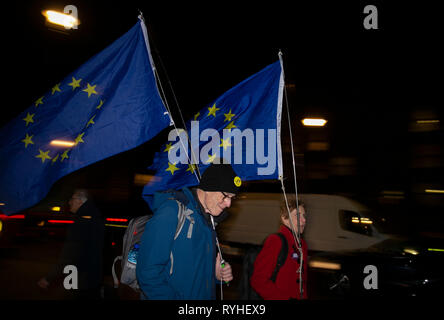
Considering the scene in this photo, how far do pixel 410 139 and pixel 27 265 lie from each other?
1738cm

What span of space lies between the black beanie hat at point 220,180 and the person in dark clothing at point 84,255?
5.79 ft

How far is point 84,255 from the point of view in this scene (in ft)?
12.5

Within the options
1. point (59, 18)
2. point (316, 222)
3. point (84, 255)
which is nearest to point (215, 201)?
point (84, 255)

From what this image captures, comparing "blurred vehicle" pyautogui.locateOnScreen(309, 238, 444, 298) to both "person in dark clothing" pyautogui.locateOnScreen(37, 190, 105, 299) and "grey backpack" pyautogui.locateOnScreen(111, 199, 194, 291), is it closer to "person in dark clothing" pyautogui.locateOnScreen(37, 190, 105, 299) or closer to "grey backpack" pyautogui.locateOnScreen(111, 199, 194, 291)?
"person in dark clothing" pyautogui.locateOnScreen(37, 190, 105, 299)

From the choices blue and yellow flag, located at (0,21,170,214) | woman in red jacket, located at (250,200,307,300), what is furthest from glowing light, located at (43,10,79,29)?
woman in red jacket, located at (250,200,307,300)

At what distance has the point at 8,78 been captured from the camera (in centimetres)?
1622

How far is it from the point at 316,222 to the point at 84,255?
25.4 feet

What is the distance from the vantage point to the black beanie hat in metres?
2.81

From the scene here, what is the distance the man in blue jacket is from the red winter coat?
41 cm

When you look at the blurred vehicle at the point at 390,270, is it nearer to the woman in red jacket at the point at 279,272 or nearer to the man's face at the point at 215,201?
the woman in red jacket at the point at 279,272

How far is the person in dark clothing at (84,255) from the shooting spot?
12.3ft

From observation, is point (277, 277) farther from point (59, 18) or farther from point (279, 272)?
point (59, 18)

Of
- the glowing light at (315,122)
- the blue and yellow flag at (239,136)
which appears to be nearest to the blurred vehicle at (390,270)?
the blue and yellow flag at (239,136)
